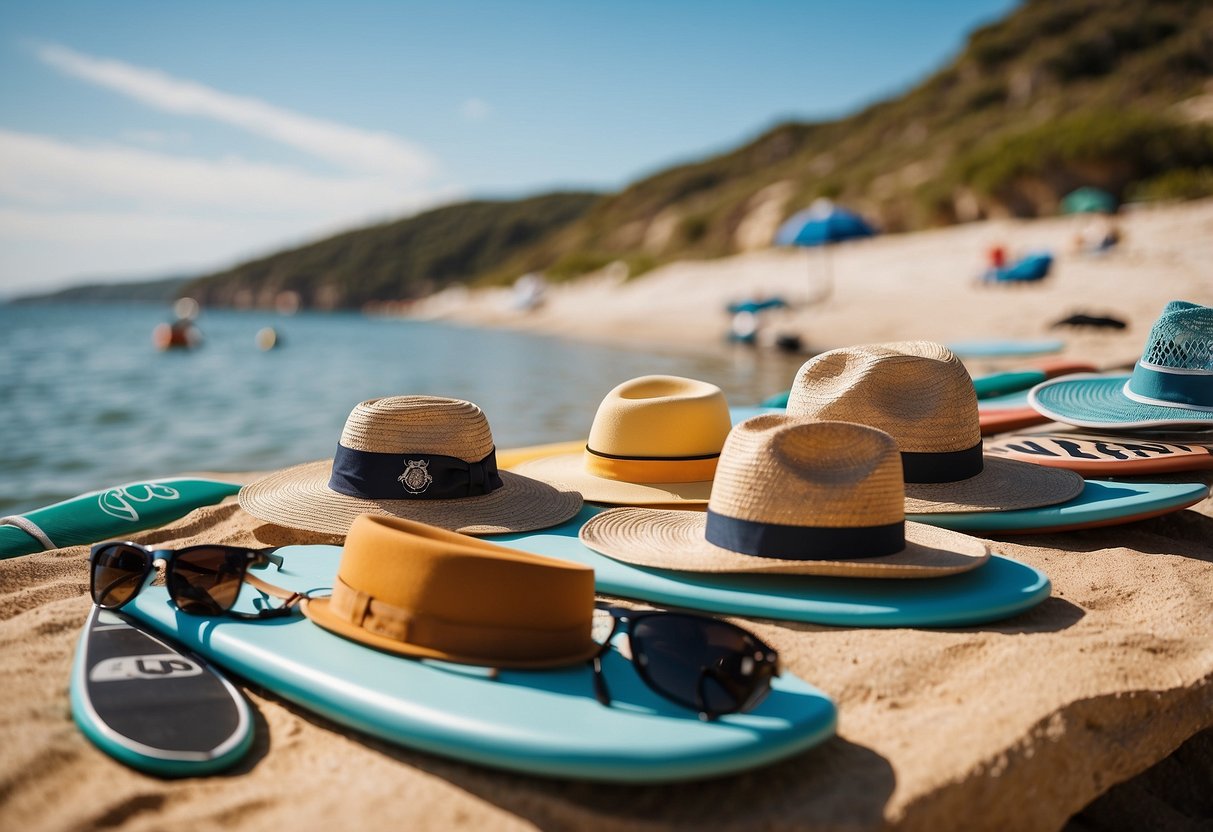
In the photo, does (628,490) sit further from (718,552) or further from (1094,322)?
(1094,322)

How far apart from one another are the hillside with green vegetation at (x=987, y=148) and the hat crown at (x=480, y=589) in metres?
20.3

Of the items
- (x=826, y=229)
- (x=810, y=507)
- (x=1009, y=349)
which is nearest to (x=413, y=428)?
(x=810, y=507)

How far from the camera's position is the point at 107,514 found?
366 cm

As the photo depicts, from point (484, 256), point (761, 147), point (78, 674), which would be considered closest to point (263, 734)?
point (78, 674)

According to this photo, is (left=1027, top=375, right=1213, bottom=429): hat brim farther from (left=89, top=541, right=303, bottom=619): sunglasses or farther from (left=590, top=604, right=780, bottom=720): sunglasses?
(left=89, top=541, right=303, bottom=619): sunglasses

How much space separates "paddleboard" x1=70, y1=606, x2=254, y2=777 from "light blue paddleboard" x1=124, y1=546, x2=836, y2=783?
0.32 feet

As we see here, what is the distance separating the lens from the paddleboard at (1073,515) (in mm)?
3109

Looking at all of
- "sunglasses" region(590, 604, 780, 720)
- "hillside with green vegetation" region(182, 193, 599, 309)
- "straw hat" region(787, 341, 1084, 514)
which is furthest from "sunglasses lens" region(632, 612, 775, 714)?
"hillside with green vegetation" region(182, 193, 599, 309)

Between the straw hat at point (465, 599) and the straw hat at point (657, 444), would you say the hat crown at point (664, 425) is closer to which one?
the straw hat at point (657, 444)

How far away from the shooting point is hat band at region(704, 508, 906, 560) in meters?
2.32

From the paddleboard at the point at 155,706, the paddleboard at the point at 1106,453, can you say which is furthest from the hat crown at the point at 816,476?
the paddleboard at the point at 1106,453

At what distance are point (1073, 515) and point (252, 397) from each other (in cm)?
1219

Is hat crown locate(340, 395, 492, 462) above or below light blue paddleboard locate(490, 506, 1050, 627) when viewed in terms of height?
above

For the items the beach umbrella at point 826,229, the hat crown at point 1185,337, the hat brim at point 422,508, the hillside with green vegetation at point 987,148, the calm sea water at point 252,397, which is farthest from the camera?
the hillside with green vegetation at point 987,148
